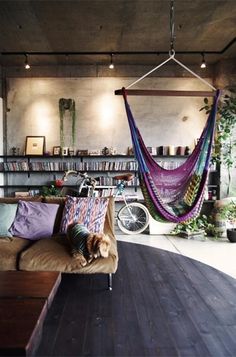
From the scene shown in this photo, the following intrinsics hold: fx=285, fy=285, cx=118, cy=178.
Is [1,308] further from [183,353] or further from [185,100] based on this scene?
[185,100]

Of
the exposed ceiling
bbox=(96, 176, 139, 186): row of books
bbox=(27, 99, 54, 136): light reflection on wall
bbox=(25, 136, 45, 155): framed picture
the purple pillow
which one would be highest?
the exposed ceiling

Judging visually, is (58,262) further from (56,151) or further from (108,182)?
(56,151)

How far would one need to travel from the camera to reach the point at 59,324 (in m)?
2.09

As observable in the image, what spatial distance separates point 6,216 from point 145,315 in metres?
1.76

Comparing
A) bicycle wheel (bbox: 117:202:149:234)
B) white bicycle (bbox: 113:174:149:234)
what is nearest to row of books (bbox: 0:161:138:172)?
white bicycle (bbox: 113:174:149:234)

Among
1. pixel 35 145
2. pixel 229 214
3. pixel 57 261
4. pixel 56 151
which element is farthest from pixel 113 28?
pixel 229 214

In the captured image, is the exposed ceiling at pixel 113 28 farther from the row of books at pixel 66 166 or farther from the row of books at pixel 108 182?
the row of books at pixel 108 182

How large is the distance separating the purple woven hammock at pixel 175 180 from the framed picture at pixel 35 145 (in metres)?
2.79

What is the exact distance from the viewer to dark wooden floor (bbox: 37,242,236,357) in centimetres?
184

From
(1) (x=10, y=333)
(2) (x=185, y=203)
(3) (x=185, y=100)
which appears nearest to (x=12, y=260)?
(1) (x=10, y=333)

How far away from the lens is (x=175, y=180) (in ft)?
11.3

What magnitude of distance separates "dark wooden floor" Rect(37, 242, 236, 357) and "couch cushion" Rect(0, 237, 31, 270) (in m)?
0.50

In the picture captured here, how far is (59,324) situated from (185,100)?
480cm

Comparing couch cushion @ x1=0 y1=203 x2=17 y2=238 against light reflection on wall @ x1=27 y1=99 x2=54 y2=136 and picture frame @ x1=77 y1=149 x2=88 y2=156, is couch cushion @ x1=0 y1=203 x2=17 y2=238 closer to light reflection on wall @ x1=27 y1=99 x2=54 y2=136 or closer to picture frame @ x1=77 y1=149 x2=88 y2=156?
picture frame @ x1=77 y1=149 x2=88 y2=156
